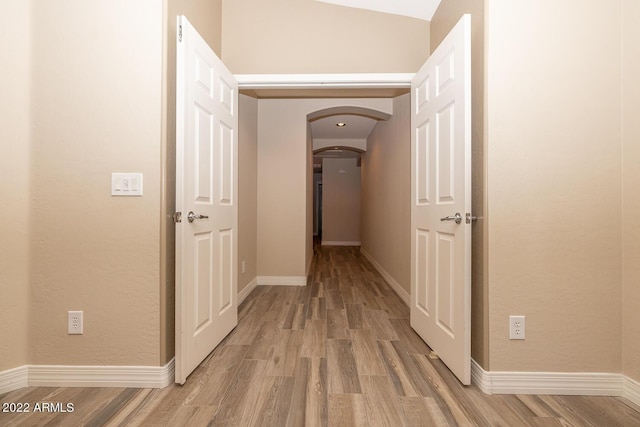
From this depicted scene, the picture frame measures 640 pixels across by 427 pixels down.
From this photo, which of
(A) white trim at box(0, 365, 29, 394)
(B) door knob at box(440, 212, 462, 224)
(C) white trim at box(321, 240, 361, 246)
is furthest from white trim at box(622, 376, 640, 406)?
(C) white trim at box(321, 240, 361, 246)

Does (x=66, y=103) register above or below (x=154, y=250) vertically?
above

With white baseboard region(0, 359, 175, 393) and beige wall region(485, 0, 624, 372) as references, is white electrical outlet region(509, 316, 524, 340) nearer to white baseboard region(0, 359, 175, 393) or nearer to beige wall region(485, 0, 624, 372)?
beige wall region(485, 0, 624, 372)

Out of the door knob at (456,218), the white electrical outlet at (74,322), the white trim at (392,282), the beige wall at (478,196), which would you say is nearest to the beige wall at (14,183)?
the white electrical outlet at (74,322)

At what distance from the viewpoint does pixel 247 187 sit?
374cm

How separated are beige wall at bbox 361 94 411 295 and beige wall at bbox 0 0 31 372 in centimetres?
301

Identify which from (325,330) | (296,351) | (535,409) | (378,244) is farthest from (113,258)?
(378,244)

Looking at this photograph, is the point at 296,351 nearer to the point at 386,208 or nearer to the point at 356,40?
the point at 356,40

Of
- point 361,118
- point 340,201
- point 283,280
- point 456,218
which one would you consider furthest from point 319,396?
point 340,201

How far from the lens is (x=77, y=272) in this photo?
174 cm

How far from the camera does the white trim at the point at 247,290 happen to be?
3374 millimetres

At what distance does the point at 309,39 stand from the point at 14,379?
2.97 m

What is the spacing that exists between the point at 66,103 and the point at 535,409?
9.55 feet

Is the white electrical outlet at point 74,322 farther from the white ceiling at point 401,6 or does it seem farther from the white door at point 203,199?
the white ceiling at point 401,6

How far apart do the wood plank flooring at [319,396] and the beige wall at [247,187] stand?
1306 mm
